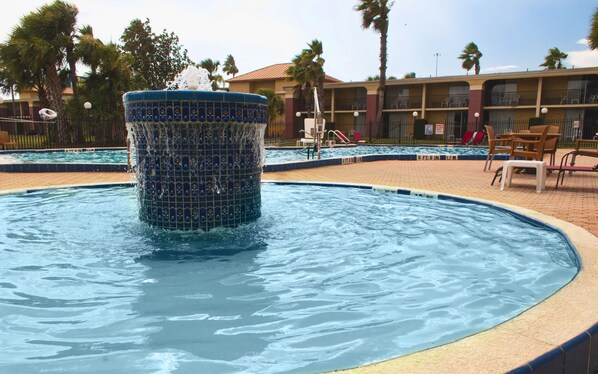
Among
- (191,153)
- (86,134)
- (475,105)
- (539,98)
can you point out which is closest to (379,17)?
(475,105)

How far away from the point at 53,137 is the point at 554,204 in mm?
21641

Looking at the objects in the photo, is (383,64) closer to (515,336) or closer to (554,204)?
(554,204)

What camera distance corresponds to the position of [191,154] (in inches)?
146

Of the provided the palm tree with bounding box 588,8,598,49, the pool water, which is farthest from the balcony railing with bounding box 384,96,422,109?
the pool water

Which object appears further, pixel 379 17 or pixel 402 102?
pixel 402 102

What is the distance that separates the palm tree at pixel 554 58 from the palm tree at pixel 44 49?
4074 cm

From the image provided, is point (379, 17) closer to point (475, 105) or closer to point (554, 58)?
point (475, 105)

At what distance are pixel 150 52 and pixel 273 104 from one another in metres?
12.1

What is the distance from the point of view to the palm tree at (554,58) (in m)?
40.0

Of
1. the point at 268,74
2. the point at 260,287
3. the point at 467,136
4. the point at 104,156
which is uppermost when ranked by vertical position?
the point at 268,74

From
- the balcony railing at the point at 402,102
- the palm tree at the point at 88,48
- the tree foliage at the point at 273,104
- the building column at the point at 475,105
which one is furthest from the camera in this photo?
the tree foliage at the point at 273,104

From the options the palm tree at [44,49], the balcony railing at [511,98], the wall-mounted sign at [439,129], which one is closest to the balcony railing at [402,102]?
the wall-mounted sign at [439,129]

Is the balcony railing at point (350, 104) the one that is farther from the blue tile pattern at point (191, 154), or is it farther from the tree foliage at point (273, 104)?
the blue tile pattern at point (191, 154)

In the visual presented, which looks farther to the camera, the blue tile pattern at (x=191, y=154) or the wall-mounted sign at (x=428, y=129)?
the wall-mounted sign at (x=428, y=129)
